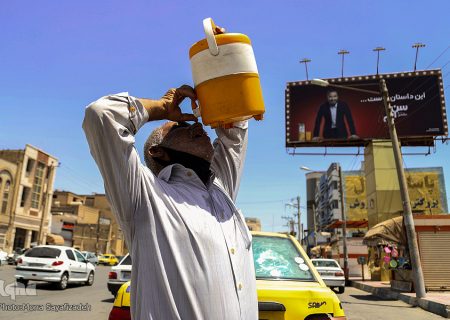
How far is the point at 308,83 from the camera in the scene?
3322 cm

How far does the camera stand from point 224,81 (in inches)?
73.5

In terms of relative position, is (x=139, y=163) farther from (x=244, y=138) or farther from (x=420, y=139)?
(x=420, y=139)

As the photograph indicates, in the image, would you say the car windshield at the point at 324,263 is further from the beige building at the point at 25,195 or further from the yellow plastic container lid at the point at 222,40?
the beige building at the point at 25,195

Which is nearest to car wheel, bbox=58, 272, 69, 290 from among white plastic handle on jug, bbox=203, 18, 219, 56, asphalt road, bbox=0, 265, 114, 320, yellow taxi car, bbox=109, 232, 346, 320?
asphalt road, bbox=0, 265, 114, 320

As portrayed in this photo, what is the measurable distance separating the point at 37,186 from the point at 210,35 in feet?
165

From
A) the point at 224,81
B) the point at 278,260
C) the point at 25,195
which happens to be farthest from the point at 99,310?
the point at 25,195

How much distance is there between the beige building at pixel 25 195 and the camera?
41219 millimetres

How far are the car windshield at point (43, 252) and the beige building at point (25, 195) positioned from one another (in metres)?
28.7

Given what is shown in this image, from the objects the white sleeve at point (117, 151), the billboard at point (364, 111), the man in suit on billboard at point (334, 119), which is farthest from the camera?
the man in suit on billboard at point (334, 119)

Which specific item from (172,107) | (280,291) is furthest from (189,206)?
(280,291)

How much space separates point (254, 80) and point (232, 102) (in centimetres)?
17

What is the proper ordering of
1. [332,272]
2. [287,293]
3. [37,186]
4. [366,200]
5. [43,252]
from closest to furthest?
[287,293]
[43,252]
[332,272]
[366,200]
[37,186]

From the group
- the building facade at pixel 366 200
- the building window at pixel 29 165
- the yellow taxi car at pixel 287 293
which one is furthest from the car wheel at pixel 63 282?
the building window at pixel 29 165

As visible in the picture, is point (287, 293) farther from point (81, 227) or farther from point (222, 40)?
point (81, 227)
